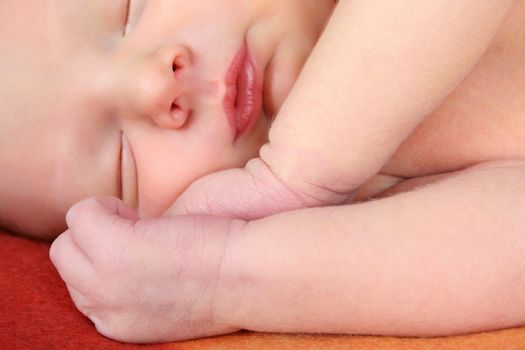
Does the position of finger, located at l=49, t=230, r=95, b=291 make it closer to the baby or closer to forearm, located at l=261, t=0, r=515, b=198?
the baby

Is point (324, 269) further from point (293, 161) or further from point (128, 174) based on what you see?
point (128, 174)

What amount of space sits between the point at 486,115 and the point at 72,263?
59cm

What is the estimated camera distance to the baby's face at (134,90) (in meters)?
1.01

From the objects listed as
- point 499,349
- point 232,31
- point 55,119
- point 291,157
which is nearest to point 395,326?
point 499,349

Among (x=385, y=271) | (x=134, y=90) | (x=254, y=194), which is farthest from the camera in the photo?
(x=134, y=90)

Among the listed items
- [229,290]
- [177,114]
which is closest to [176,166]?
[177,114]

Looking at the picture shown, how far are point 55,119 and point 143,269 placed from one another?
36 centimetres

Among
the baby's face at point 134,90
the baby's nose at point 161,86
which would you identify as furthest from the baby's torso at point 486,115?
the baby's nose at point 161,86

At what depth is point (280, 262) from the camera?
2.54ft

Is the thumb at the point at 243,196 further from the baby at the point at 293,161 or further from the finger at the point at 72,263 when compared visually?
the finger at the point at 72,263

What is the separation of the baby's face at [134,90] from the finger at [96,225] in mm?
177

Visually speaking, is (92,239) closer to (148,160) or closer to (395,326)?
(148,160)

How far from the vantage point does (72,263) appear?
853 mm

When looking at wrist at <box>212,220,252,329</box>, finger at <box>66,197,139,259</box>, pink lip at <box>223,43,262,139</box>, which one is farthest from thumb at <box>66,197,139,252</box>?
pink lip at <box>223,43,262,139</box>
